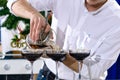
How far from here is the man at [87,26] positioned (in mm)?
1702

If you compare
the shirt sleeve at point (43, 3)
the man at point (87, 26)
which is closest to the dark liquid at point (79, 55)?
the man at point (87, 26)

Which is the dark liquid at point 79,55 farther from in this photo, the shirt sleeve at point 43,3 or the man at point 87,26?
the shirt sleeve at point 43,3

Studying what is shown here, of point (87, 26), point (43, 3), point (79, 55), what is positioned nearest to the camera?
point (79, 55)

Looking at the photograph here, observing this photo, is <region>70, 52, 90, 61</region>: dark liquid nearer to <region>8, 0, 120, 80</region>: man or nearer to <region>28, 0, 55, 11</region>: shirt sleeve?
<region>8, 0, 120, 80</region>: man

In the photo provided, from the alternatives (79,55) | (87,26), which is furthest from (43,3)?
(79,55)

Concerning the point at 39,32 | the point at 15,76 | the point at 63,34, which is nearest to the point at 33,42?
the point at 39,32

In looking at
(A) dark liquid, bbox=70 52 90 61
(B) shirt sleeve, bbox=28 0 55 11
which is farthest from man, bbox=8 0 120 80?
(A) dark liquid, bbox=70 52 90 61

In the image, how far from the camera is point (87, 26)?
1818 mm

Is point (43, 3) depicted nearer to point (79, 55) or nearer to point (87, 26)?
point (87, 26)

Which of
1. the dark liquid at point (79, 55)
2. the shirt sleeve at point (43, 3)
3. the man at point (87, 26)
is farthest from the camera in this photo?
the shirt sleeve at point (43, 3)

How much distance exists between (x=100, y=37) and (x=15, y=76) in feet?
4.94

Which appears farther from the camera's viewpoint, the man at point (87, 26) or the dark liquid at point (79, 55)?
the man at point (87, 26)

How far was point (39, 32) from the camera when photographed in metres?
1.54

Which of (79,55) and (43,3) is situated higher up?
(43,3)
